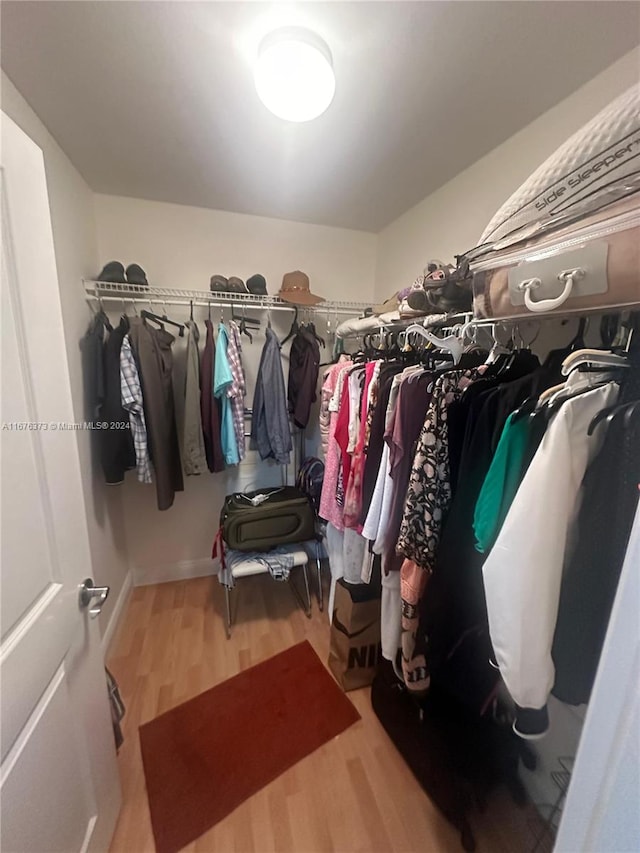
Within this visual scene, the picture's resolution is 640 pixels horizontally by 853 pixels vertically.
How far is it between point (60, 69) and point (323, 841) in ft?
8.77

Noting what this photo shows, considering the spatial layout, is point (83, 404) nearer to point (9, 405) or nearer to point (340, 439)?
point (9, 405)

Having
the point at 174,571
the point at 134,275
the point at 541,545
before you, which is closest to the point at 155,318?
the point at 134,275

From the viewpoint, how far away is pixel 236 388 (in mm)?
1896

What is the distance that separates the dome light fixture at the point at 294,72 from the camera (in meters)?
0.89

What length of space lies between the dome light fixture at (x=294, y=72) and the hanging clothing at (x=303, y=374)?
1.20 m

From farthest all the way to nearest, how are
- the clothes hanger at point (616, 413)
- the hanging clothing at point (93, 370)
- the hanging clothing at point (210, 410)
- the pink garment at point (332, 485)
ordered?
the hanging clothing at point (210, 410), the hanging clothing at point (93, 370), the pink garment at point (332, 485), the clothes hanger at point (616, 413)

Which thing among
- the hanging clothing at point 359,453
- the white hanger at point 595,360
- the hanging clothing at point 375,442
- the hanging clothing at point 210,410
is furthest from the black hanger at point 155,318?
the white hanger at point 595,360

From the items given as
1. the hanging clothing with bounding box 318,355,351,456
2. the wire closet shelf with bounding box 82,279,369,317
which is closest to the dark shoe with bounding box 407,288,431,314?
the hanging clothing with bounding box 318,355,351,456

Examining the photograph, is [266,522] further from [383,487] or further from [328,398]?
[383,487]

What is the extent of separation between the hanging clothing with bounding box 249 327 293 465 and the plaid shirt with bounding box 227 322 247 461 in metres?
0.12

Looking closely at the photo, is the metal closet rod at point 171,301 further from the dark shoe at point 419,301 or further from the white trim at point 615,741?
the white trim at point 615,741

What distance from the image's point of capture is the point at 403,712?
4.34 feet

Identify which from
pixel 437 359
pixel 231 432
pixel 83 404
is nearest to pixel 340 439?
pixel 437 359

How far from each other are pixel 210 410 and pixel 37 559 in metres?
1.25
